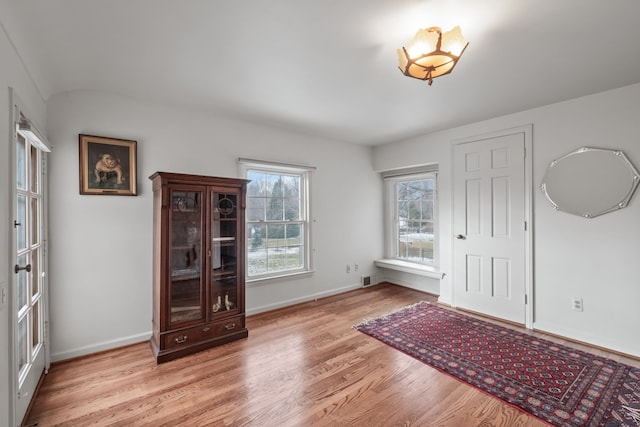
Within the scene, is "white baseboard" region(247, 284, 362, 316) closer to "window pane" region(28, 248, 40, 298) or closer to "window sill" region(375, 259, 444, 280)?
"window sill" region(375, 259, 444, 280)

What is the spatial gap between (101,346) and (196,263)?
3.71 ft

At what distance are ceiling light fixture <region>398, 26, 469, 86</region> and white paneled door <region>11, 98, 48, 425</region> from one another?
239cm

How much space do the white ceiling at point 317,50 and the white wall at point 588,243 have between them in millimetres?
221

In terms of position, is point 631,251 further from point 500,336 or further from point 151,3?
point 151,3

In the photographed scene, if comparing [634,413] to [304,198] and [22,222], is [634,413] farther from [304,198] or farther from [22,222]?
[22,222]

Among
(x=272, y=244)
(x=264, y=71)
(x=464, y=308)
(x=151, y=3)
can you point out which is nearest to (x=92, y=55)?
(x=151, y=3)

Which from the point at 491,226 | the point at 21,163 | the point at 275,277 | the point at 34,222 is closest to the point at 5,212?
the point at 21,163

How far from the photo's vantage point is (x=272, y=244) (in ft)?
12.9

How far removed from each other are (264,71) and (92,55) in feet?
3.91

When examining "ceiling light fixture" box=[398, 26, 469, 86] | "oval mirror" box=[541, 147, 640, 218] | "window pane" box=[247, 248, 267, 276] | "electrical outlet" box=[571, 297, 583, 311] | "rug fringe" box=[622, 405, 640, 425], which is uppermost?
"ceiling light fixture" box=[398, 26, 469, 86]

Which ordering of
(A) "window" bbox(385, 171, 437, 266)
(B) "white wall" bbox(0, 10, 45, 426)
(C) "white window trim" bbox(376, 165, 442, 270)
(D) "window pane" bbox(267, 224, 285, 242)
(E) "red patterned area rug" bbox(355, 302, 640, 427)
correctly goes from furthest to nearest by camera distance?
(A) "window" bbox(385, 171, 437, 266)
(C) "white window trim" bbox(376, 165, 442, 270)
(D) "window pane" bbox(267, 224, 285, 242)
(E) "red patterned area rug" bbox(355, 302, 640, 427)
(B) "white wall" bbox(0, 10, 45, 426)

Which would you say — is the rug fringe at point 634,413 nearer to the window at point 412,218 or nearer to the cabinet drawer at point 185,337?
the window at point 412,218

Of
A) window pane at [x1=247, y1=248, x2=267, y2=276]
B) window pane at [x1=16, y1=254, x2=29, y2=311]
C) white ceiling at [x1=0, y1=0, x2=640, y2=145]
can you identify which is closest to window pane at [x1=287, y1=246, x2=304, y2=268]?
window pane at [x1=247, y1=248, x2=267, y2=276]

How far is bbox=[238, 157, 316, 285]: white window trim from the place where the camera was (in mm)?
3599
